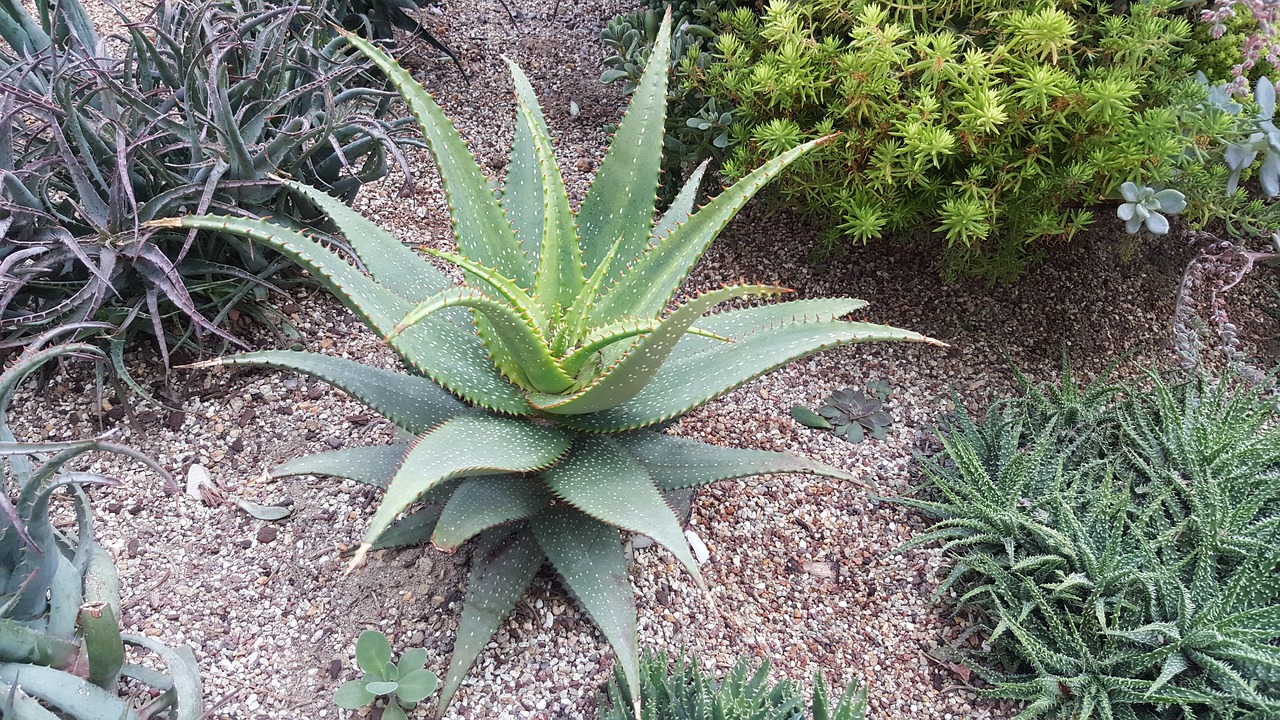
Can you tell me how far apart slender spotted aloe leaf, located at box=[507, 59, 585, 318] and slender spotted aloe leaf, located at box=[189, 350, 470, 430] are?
298 mm

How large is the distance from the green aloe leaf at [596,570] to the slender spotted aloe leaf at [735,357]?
8.6 inches

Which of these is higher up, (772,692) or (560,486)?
(560,486)

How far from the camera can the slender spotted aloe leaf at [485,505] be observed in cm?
134

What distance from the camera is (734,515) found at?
81.0 inches

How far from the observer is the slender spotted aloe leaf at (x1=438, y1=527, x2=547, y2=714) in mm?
1487

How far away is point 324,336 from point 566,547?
109 centimetres

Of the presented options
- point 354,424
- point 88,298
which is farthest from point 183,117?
point 354,424

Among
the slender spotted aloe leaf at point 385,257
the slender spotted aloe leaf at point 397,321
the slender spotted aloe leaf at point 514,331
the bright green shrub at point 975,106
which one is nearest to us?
the slender spotted aloe leaf at point 514,331

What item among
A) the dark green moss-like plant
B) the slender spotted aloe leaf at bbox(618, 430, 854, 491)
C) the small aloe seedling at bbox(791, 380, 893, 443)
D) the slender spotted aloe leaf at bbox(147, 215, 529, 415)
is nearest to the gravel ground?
the small aloe seedling at bbox(791, 380, 893, 443)

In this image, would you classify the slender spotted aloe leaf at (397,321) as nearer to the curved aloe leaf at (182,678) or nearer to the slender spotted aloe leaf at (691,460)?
the slender spotted aloe leaf at (691,460)

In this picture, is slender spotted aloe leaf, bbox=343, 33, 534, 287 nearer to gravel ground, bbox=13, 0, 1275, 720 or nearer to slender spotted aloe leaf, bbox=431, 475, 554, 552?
slender spotted aloe leaf, bbox=431, 475, 554, 552

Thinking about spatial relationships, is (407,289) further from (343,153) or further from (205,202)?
(343,153)

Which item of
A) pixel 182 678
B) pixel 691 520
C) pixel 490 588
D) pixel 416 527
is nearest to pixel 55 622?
pixel 182 678

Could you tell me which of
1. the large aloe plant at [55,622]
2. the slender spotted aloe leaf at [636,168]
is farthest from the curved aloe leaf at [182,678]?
the slender spotted aloe leaf at [636,168]
